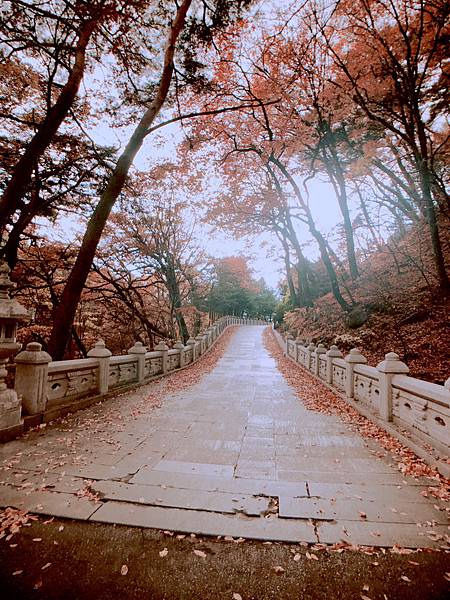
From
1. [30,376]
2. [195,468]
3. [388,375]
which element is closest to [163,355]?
[30,376]

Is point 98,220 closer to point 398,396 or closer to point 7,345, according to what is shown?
point 7,345

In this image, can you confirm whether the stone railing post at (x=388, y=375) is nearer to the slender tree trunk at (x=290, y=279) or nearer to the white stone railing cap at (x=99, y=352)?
the white stone railing cap at (x=99, y=352)

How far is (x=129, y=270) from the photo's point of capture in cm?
1467

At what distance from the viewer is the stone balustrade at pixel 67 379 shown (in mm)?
4984

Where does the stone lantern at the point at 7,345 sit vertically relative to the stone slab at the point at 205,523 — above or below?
above

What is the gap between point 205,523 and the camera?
2646mm

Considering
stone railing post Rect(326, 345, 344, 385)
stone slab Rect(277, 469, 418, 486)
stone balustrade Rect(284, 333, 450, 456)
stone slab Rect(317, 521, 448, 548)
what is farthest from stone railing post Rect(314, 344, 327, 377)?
stone slab Rect(317, 521, 448, 548)

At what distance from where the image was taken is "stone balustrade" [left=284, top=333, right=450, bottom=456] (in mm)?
4047

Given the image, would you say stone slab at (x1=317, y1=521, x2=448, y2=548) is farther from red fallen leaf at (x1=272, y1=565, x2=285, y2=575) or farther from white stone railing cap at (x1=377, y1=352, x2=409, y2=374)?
white stone railing cap at (x1=377, y1=352, x2=409, y2=374)

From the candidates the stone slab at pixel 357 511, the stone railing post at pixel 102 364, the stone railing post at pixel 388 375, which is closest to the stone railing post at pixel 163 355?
the stone railing post at pixel 102 364

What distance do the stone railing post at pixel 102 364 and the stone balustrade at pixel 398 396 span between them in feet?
19.7

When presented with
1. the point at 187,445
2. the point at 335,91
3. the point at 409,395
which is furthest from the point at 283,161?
the point at 187,445

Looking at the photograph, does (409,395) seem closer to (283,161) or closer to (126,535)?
(126,535)

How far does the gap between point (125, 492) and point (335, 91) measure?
14698 millimetres
